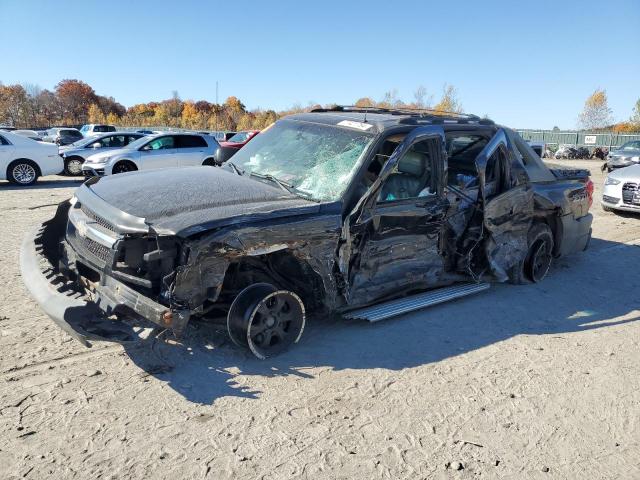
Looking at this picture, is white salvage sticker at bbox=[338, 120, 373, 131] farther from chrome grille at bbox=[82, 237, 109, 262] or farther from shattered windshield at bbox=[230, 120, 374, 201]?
chrome grille at bbox=[82, 237, 109, 262]

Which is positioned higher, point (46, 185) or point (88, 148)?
point (88, 148)

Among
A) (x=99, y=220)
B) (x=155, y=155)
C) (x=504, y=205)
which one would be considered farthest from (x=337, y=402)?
(x=155, y=155)

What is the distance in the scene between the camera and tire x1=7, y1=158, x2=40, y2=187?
13.4 metres

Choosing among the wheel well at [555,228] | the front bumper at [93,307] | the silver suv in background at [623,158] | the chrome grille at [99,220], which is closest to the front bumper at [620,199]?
the wheel well at [555,228]

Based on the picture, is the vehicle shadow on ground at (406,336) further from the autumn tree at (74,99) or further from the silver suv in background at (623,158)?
the autumn tree at (74,99)

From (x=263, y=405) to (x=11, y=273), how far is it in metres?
3.76

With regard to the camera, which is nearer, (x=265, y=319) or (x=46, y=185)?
(x=265, y=319)

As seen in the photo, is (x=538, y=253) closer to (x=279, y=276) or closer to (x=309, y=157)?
(x=309, y=157)

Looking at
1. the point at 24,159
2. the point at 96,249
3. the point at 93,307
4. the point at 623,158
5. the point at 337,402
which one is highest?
the point at 623,158

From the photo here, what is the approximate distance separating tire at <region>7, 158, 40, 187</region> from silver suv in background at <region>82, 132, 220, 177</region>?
126 cm

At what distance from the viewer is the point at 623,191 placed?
10.4 m

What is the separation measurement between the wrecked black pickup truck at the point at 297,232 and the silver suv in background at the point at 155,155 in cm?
968

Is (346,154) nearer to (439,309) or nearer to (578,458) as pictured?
(439,309)

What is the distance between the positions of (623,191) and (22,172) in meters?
14.5
